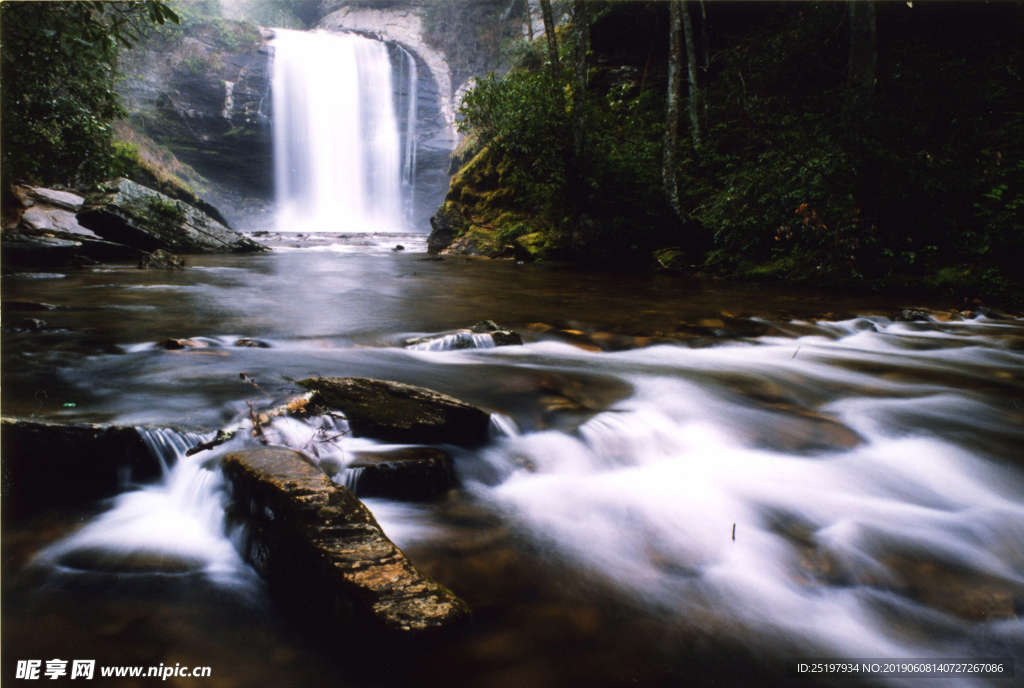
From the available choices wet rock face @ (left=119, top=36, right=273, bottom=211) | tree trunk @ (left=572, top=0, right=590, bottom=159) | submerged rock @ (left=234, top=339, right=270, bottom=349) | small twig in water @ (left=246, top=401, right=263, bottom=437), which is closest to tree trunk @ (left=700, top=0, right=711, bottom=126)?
tree trunk @ (left=572, top=0, right=590, bottom=159)

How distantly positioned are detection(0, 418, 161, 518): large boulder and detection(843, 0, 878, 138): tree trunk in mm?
9984

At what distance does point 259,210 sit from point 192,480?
45.9 metres

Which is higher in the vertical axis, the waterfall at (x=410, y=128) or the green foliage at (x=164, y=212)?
the waterfall at (x=410, y=128)

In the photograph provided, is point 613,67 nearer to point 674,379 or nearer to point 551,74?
point 551,74

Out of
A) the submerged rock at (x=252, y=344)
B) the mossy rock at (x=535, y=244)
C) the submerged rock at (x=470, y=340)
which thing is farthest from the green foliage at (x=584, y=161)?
the submerged rock at (x=252, y=344)

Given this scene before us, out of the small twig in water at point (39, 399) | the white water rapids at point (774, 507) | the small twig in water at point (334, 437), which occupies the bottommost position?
the white water rapids at point (774, 507)

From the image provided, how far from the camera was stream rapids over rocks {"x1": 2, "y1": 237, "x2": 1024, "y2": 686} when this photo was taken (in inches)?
62.4

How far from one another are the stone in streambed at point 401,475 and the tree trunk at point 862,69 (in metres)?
9.01

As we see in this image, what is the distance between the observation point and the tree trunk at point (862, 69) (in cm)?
807

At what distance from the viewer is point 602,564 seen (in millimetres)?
2084

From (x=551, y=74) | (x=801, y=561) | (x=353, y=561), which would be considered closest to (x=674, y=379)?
(x=801, y=561)

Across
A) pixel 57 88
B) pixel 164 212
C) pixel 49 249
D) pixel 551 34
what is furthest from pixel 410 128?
pixel 57 88

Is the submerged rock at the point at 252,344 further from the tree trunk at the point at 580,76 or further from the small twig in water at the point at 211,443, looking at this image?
the tree trunk at the point at 580,76

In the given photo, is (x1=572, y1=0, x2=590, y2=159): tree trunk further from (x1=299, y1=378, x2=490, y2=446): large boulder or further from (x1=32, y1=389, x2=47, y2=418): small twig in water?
(x1=32, y1=389, x2=47, y2=418): small twig in water
